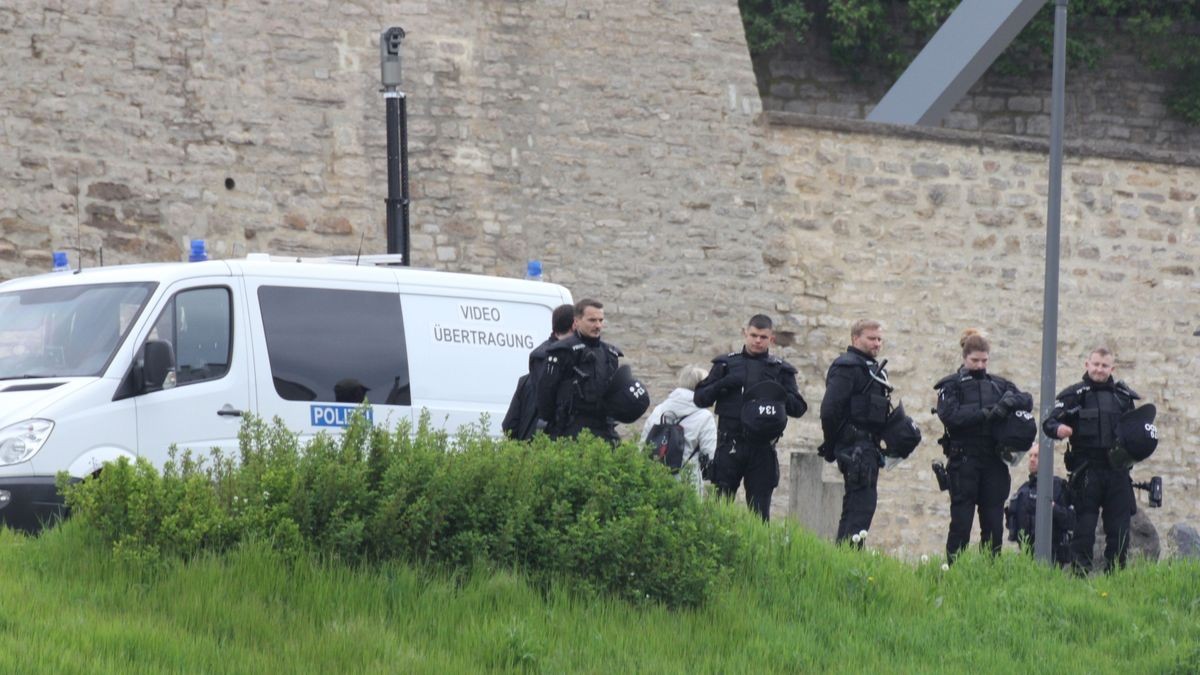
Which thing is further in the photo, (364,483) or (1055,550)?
(1055,550)

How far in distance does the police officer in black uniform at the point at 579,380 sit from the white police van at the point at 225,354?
1.11 meters

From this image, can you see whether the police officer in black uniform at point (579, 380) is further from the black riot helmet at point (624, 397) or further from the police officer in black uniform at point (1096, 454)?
the police officer in black uniform at point (1096, 454)

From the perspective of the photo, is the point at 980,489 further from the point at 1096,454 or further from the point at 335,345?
the point at 335,345

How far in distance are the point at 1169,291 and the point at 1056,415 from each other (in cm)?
764

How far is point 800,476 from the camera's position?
13109 millimetres

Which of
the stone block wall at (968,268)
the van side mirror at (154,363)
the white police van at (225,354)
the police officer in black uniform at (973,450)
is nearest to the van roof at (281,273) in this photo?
the white police van at (225,354)

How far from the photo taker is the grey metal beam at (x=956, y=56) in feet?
63.0

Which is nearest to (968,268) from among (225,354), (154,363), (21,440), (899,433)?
(899,433)

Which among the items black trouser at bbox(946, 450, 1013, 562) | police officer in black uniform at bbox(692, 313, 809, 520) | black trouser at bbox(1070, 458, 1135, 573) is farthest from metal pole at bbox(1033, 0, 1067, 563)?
police officer in black uniform at bbox(692, 313, 809, 520)

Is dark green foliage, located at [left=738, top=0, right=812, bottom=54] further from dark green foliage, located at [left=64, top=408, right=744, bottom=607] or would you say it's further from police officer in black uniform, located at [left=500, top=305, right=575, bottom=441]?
dark green foliage, located at [left=64, top=408, right=744, bottom=607]

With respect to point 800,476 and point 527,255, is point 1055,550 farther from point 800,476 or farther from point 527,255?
point 527,255

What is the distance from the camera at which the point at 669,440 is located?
1222cm

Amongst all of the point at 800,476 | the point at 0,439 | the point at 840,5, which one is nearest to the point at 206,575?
the point at 0,439

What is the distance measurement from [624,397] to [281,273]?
7.68 ft
